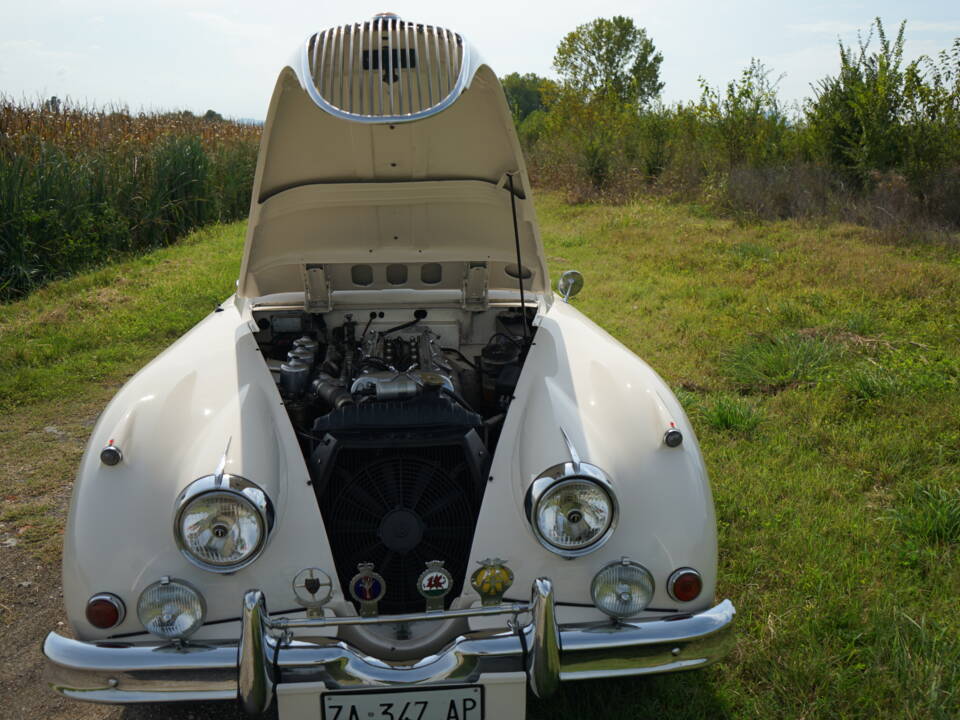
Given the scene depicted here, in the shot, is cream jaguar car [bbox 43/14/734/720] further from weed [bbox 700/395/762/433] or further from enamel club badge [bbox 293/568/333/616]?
weed [bbox 700/395/762/433]

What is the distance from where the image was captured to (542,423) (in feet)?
8.87

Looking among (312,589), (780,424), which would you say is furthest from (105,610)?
(780,424)

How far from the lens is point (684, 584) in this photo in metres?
2.30

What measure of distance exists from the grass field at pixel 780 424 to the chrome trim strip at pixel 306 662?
0.56 metres

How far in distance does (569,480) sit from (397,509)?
616 millimetres

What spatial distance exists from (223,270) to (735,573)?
299 inches

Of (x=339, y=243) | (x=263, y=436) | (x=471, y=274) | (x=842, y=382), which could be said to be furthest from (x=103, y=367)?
(x=842, y=382)

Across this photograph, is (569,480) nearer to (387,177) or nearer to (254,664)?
(254,664)

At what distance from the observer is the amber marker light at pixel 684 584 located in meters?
2.30

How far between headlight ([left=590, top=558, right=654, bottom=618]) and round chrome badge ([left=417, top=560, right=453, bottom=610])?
0.45 metres

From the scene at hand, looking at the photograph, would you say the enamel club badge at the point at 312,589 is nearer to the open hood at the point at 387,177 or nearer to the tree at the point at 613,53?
the open hood at the point at 387,177

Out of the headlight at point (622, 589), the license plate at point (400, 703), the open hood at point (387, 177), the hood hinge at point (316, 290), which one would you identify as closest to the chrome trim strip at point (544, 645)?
the license plate at point (400, 703)

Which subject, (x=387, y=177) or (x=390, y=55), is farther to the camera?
(x=387, y=177)

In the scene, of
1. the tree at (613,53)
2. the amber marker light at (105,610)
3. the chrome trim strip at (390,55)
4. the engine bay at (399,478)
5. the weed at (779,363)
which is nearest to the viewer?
the amber marker light at (105,610)
